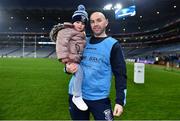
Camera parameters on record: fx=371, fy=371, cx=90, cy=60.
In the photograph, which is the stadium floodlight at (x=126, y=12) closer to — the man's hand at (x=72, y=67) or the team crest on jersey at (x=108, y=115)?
the man's hand at (x=72, y=67)

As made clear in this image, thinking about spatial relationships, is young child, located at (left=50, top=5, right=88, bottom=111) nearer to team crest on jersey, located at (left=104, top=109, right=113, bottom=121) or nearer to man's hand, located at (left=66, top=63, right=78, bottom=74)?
man's hand, located at (left=66, top=63, right=78, bottom=74)

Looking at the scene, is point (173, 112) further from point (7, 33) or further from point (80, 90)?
point (7, 33)

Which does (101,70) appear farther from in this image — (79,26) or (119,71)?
(79,26)

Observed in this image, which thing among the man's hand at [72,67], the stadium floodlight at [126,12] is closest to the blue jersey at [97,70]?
the man's hand at [72,67]

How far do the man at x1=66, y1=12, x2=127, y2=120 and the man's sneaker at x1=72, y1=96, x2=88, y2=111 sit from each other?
0.07 m

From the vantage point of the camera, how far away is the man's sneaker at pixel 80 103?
4.51 meters

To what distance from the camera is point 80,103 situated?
451 centimetres

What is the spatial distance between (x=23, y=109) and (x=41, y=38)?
108 meters

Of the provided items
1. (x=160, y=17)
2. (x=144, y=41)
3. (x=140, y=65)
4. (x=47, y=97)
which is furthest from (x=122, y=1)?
(x=47, y=97)

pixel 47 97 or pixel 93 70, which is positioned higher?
pixel 93 70

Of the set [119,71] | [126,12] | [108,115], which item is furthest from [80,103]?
[126,12]

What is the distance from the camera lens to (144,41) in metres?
108

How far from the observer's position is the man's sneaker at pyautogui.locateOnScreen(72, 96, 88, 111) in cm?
451

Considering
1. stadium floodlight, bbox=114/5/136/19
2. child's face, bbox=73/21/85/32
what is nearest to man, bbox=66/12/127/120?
child's face, bbox=73/21/85/32
